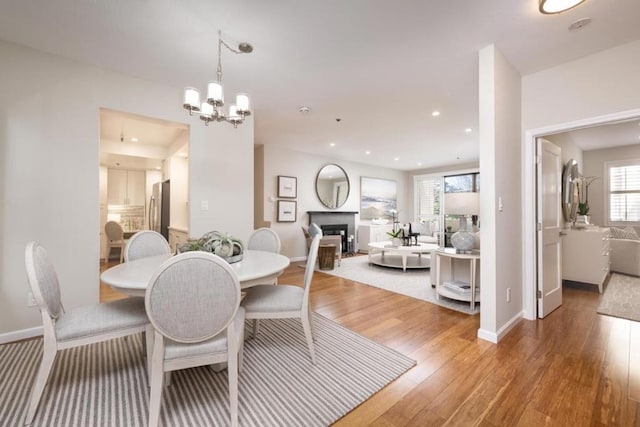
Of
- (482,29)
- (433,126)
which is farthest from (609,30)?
(433,126)

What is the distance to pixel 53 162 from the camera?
2414 millimetres

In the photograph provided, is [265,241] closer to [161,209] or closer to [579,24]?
[579,24]

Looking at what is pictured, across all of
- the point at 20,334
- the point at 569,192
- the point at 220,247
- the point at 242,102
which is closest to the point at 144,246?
the point at 220,247

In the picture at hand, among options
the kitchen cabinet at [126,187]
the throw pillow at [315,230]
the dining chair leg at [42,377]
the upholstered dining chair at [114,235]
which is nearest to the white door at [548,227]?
the throw pillow at [315,230]

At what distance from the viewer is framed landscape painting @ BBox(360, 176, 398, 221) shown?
751 centimetres

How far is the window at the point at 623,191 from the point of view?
198 inches

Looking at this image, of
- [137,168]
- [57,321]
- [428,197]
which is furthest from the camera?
[428,197]

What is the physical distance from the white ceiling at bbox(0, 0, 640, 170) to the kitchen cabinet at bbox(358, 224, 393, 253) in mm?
3959

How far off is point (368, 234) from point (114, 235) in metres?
5.69

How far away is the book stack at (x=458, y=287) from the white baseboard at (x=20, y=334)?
13.5 ft

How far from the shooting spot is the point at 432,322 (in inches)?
103

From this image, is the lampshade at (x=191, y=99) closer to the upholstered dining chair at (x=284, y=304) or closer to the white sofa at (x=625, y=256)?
the upholstered dining chair at (x=284, y=304)

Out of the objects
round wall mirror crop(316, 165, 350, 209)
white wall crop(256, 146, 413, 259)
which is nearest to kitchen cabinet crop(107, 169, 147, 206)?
white wall crop(256, 146, 413, 259)

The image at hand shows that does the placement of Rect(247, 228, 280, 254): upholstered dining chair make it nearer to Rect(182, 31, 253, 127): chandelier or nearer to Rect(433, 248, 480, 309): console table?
Rect(182, 31, 253, 127): chandelier
